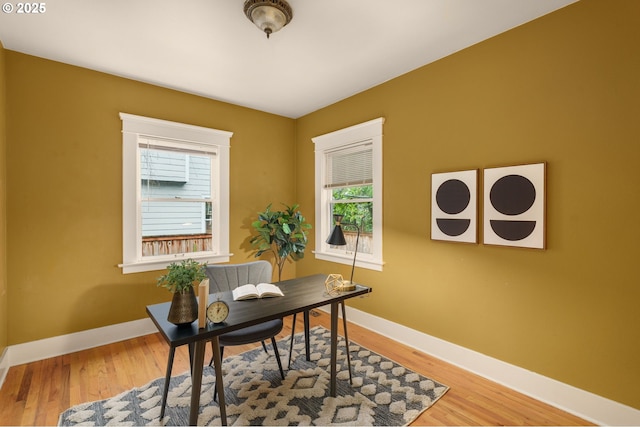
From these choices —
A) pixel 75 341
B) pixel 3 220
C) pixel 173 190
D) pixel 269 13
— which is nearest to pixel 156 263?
pixel 173 190

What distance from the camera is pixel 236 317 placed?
168cm

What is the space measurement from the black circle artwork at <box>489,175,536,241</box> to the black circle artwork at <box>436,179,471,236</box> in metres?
0.21

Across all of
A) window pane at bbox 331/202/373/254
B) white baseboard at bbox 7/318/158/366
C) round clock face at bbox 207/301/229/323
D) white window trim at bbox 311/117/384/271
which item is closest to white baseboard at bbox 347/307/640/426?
white window trim at bbox 311/117/384/271

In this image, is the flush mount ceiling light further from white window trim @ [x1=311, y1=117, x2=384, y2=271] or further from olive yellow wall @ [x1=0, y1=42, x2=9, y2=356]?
olive yellow wall @ [x1=0, y1=42, x2=9, y2=356]

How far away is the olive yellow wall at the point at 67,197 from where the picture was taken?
2568 mm

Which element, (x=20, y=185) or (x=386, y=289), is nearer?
(x=20, y=185)

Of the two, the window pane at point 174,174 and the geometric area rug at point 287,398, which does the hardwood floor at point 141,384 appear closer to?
the geometric area rug at point 287,398

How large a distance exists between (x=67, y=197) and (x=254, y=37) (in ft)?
7.51

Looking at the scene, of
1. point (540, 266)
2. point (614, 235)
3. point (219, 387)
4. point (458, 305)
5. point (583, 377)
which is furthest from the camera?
point (458, 305)

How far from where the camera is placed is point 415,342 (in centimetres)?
287

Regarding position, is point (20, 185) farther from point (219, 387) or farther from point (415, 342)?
point (415, 342)

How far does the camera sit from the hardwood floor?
1.93m

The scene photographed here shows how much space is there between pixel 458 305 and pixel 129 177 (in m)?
3.46

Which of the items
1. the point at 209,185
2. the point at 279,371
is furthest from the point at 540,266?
the point at 209,185
